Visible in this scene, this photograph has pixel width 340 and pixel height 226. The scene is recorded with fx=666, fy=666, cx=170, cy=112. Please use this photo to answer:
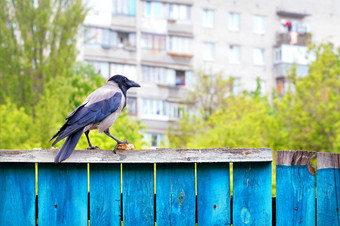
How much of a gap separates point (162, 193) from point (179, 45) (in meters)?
50.7

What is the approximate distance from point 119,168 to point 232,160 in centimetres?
82

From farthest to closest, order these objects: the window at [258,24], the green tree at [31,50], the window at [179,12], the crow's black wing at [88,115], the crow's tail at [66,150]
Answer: the window at [258,24] < the window at [179,12] < the green tree at [31,50] < the crow's black wing at [88,115] < the crow's tail at [66,150]

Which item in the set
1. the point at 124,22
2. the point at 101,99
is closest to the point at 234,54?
the point at 124,22

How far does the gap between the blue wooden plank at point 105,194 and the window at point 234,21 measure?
5392cm

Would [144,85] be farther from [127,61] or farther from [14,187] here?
[14,187]

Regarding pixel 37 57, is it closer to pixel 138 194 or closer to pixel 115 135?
pixel 115 135

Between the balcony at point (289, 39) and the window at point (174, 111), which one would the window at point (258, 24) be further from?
the window at point (174, 111)

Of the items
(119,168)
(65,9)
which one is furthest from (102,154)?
(65,9)

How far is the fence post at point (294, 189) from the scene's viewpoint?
4.80 meters

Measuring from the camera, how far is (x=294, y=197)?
15.8 ft

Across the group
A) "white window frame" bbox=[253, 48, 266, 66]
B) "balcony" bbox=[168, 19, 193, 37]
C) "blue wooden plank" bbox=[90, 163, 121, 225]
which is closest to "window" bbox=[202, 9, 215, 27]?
"balcony" bbox=[168, 19, 193, 37]

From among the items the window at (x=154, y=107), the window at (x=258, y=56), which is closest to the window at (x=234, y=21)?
the window at (x=258, y=56)

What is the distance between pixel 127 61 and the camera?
5284 centimetres

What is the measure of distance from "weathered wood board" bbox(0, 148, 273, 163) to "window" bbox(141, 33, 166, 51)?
161ft
